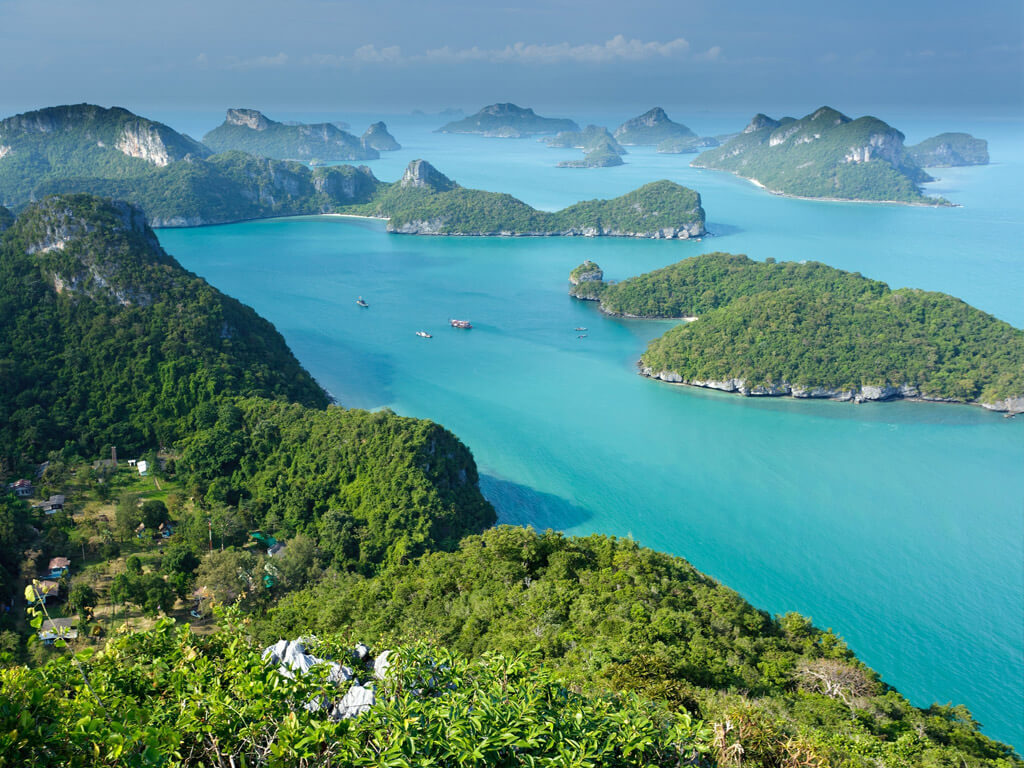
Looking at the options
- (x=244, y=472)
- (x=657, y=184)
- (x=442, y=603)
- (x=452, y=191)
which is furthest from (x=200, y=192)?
(x=442, y=603)

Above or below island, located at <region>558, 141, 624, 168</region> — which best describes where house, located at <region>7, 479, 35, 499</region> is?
below

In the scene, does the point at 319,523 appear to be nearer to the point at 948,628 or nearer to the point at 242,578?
the point at 242,578

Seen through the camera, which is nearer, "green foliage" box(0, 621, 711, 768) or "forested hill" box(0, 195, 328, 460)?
"green foliage" box(0, 621, 711, 768)

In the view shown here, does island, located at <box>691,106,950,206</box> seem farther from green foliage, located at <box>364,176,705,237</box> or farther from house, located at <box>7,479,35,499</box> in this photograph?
house, located at <box>7,479,35,499</box>

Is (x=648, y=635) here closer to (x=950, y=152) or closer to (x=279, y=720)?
(x=279, y=720)

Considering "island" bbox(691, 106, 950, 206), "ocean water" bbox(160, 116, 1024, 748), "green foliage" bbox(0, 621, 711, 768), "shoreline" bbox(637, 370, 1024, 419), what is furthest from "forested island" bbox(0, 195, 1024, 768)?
"island" bbox(691, 106, 950, 206)

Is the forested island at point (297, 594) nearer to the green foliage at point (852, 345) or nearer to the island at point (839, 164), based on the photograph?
the green foliage at point (852, 345)

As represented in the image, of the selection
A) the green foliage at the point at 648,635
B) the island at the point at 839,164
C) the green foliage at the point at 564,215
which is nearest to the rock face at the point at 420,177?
the green foliage at the point at 564,215
